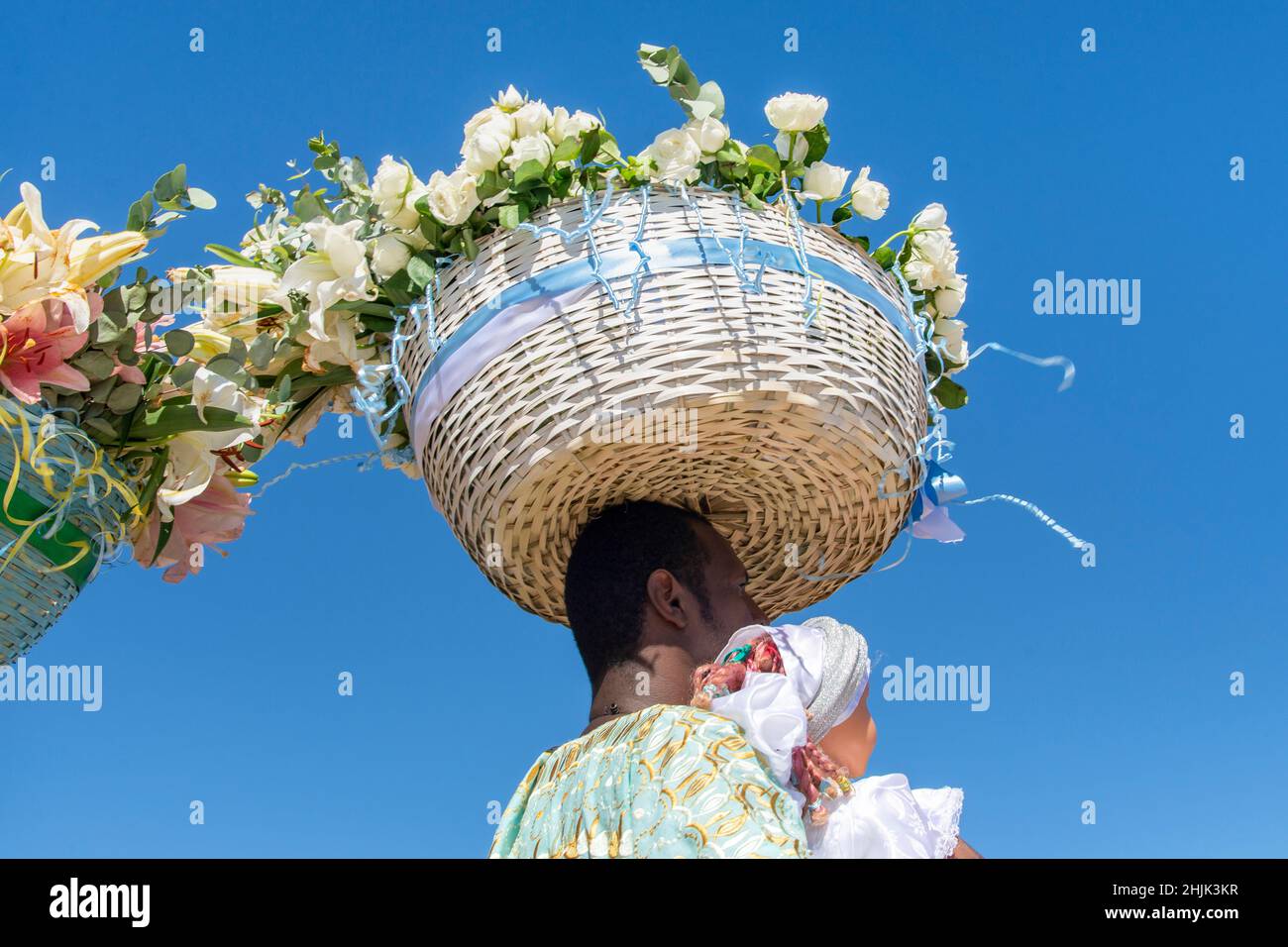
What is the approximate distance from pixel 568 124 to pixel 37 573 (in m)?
1.16

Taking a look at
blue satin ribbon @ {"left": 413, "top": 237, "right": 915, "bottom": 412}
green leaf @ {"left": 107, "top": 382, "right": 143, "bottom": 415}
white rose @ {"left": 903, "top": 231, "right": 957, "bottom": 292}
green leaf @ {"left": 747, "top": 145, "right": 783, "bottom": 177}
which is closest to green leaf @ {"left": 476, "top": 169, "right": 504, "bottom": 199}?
blue satin ribbon @ {"left": 413, "top": 237, "right": 915, "bottom": 412}

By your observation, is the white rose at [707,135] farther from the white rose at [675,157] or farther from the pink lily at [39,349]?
the pink lily at [39,349]

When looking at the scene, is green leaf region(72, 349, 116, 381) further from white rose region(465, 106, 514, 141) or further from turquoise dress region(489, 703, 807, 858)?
turquoise dress region(489, 703, 807, 858)

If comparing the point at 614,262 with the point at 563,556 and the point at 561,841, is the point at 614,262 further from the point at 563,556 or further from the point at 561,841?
the point at 561,841

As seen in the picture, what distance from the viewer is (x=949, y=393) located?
2598 millimetres

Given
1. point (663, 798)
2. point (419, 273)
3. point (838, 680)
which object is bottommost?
point (663, 798)

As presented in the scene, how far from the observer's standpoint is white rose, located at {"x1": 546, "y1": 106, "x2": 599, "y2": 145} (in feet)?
7.47

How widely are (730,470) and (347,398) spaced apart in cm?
78

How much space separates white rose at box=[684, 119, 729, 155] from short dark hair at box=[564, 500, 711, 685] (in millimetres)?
630

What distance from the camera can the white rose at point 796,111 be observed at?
2309 millimetres

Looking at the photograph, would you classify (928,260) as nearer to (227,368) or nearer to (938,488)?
(938,488)

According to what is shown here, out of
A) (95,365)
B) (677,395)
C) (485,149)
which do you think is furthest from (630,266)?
(95,365)

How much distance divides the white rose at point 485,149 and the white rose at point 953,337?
89 cm

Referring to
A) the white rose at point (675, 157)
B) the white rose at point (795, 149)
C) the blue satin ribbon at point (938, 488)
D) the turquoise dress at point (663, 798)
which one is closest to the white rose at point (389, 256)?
the white rose at point (675, 157)
